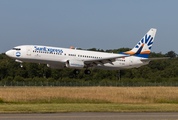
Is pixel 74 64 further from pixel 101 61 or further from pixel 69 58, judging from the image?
pixel 101 61

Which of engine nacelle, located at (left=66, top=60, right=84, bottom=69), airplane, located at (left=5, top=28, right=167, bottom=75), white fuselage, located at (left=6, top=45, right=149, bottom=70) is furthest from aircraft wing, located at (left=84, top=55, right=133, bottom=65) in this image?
engine nacelle, located at (left=66, top=60, right=84, bottom=69)

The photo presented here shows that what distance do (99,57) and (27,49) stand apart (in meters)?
12.5

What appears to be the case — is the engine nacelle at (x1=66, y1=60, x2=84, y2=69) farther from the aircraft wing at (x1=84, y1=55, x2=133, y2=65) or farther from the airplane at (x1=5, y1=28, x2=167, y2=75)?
the aircraft wing at (x1=84, y1=55, x2=133, y2=65)

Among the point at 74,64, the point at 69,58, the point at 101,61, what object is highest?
the point at 69,58

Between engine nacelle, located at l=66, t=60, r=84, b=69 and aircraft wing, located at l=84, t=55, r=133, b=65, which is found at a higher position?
aircraft wing, located at l=84, t=55, r=133, b=65

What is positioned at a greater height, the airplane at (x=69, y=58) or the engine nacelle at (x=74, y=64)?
the airplane at (x=69, y=58)

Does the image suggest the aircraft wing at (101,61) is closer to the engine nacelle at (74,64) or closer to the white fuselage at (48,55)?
the white fuselage at (48,55)

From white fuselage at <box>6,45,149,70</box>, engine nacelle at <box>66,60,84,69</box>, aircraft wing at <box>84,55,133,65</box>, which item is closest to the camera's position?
white fuselage at <box>6,45,149,70</box>

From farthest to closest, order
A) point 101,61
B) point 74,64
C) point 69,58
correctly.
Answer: point 101,61 < point 69,58 < point 74,64

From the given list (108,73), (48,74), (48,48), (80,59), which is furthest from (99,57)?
(48,74)

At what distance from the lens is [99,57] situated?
49438 millimetres

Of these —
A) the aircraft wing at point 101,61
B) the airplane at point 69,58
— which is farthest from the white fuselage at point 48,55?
the aircraft wing at point 101,61

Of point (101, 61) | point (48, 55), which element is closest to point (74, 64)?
point (48, 55)

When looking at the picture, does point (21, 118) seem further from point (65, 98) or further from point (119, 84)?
point (119, 84)
